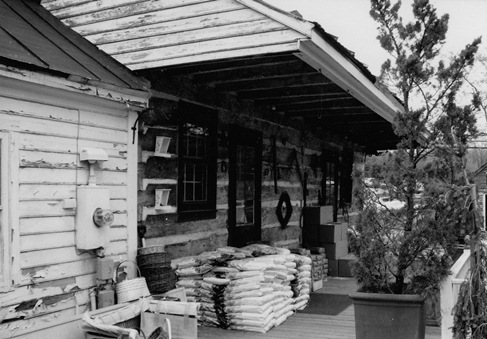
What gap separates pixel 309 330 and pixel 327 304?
→ 1885 mm

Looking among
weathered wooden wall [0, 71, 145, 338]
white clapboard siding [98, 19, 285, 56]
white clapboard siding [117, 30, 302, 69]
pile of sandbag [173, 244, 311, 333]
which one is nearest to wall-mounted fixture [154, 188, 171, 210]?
weathered wooden wall [0, 71, 145, 338]

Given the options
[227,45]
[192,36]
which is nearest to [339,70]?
[227,45]

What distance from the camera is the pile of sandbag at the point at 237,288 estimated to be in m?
7.07

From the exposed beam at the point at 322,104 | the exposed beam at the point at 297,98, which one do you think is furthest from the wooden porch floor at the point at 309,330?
the exposed beam at the point at 322,104

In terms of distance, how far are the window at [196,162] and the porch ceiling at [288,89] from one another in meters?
0.50

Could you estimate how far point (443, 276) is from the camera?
17.7 ft

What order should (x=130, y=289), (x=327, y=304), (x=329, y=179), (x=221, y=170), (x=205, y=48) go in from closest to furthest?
(x=130, y=289), (x=205, y=48), (x=221, y=170), (x=327, y=304), (x=329, y=179)

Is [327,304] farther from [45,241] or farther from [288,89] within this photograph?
[45,241]

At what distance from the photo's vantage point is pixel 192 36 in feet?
20.9

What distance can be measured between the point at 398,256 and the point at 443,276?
0.45 meters

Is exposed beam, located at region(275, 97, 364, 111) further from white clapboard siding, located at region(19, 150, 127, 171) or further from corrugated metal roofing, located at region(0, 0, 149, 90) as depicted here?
white clapboard siding, located at region(19, 150, 127, 171)

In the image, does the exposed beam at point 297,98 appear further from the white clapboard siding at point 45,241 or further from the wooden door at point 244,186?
the white clapboard siding at point 45,241

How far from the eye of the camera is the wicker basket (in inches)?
259

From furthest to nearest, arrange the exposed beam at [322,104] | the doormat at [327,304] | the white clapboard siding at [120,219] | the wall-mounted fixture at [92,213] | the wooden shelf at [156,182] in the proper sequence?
the exposed beam at [322,104] → the doormat at [327,304] → the wooden shelf at [156,182] → the white clapboard siding at [120,219] → the wall-mounted fixture at [92,213]
